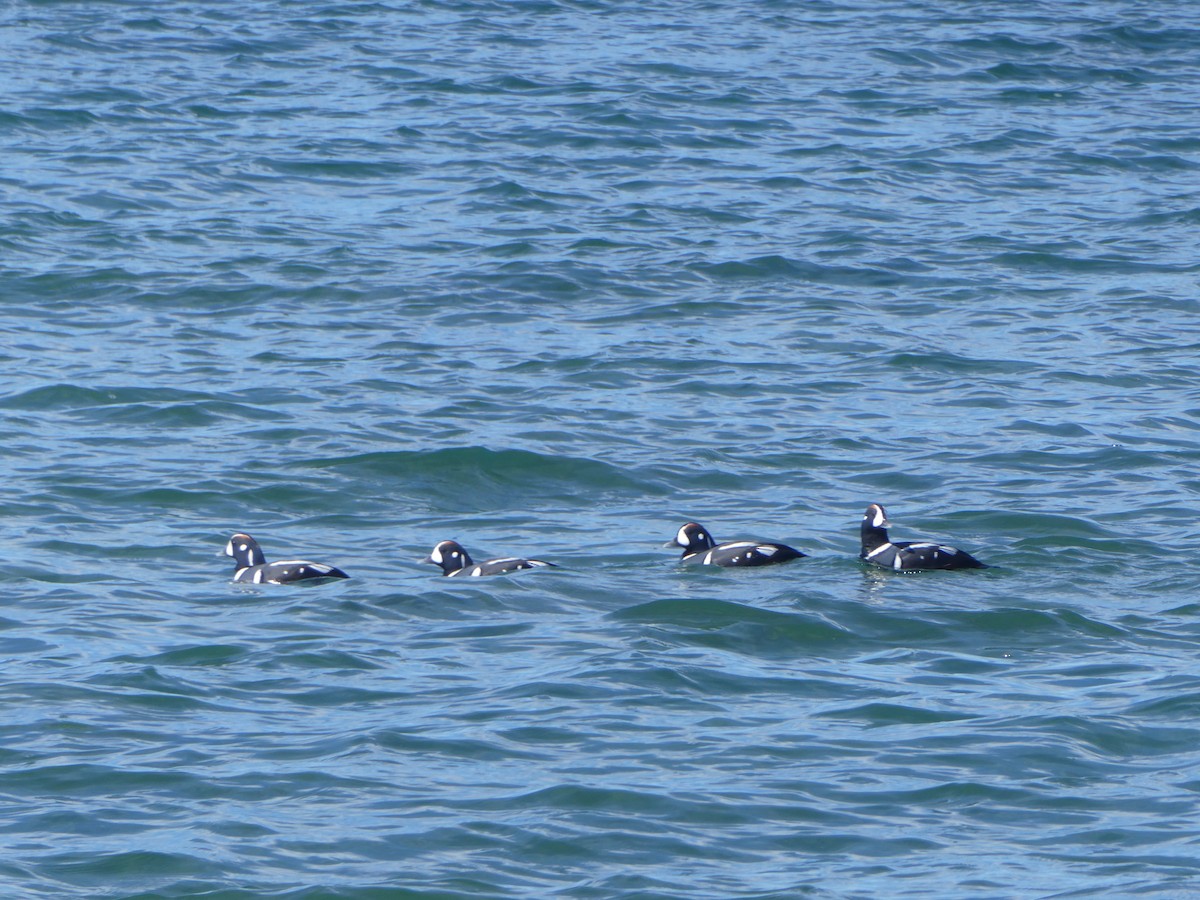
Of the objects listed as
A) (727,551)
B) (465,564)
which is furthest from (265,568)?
(727,551)

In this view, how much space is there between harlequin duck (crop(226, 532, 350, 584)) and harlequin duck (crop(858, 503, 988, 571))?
3.61m

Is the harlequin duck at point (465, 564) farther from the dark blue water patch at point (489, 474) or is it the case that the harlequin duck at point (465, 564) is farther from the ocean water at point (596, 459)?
the dark blue water patch at point (489, 474)

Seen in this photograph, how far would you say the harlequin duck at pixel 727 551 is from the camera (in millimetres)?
14688

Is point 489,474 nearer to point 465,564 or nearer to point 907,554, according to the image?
point 465,564

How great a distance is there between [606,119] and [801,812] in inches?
822

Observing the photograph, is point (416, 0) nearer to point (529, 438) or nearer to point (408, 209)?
point (408, 209)

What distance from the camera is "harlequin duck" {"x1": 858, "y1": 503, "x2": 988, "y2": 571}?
1448cm

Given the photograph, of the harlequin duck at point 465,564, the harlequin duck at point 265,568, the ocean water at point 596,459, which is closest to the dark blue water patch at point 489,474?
the ocean water at point 596,459

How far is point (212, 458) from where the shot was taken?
17.5 metres

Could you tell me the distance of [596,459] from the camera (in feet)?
57.5

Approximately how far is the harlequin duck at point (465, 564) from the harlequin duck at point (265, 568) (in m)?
0.66

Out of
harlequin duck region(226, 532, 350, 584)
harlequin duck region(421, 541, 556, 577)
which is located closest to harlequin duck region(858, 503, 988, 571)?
harlequin duck region(421, 541, 556, 577)

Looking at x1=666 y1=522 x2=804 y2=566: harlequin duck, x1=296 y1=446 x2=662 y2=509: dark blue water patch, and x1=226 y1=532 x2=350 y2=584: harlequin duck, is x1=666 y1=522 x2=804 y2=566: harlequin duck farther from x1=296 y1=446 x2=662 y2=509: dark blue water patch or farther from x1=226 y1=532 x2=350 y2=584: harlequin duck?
x1=226 y1=532 x2=350 y2=584: harlequin duck

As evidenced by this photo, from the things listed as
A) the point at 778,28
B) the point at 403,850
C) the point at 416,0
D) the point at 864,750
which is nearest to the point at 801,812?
the point at 864,750
